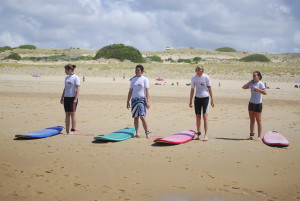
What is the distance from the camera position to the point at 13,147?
6246 mm

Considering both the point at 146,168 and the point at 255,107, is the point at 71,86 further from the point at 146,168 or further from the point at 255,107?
the point at 255,107

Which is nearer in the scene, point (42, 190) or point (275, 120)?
point (42, 190)

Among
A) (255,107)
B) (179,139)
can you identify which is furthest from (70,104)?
(255,107)

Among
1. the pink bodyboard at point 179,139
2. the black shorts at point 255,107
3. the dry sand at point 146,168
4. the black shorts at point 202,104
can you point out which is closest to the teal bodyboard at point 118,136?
the dry sand at point 146,168

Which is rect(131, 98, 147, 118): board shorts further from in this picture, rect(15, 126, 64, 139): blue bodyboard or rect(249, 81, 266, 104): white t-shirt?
rect(249, 81, 266, 104): white t-shirt

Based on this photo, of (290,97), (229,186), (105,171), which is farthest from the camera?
(290,97)

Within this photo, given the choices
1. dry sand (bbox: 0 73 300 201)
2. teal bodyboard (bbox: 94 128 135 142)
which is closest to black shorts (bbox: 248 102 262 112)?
dry sand (bbox: 0 73 300 201)

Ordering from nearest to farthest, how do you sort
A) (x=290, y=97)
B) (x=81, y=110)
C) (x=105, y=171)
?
(x=105, y=171), (x=81, y=110), (x=290, y=97)

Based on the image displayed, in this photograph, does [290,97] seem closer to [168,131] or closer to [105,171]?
[168,131]

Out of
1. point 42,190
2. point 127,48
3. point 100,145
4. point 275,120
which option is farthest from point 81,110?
point 127,48

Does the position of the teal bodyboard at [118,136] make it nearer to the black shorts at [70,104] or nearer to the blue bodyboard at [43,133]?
the black shorts at [70,104]

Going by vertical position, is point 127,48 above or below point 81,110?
above

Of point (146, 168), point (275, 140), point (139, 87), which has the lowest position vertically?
point (146, 168)

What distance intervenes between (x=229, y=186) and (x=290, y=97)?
15.4 meters
